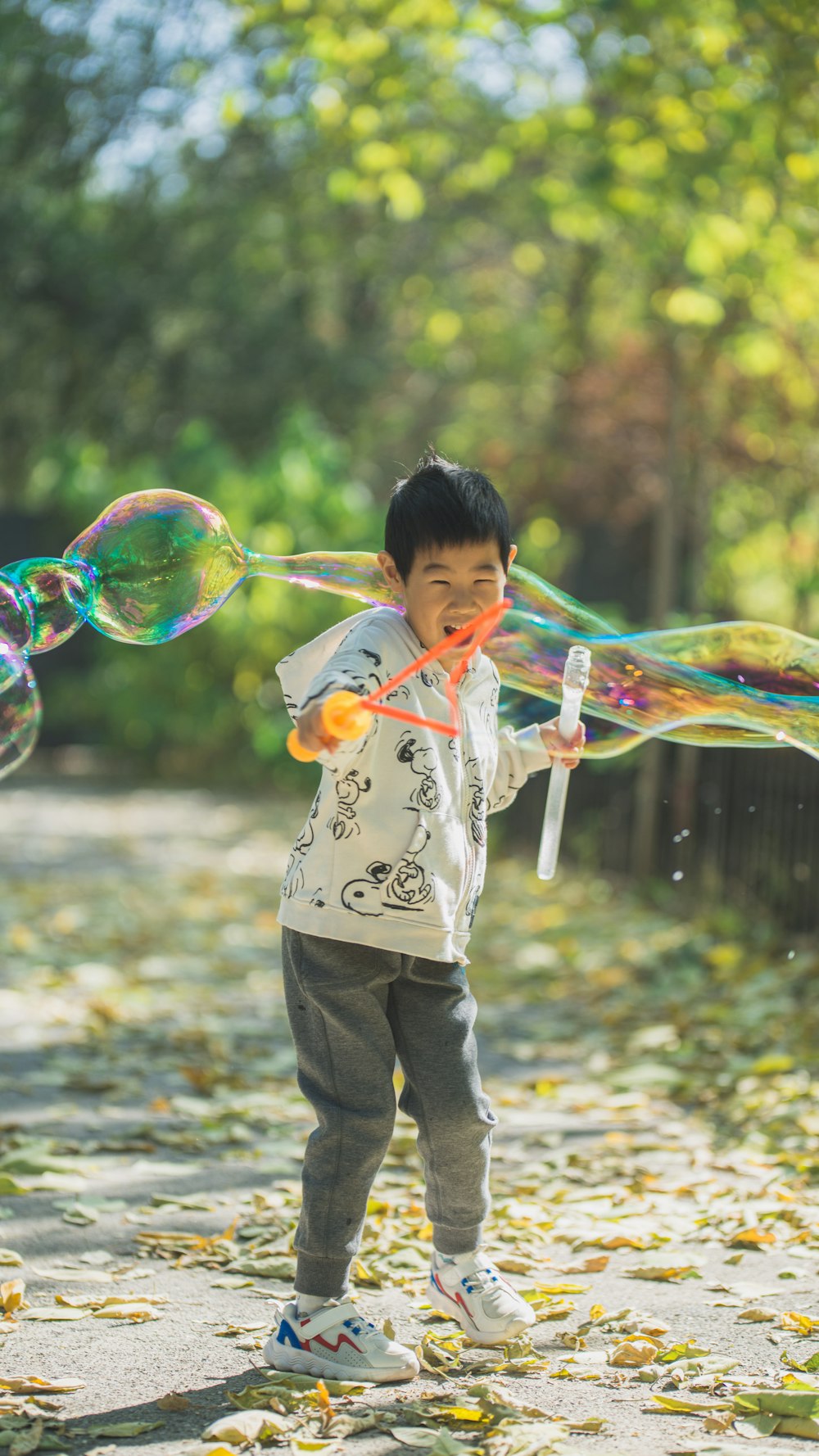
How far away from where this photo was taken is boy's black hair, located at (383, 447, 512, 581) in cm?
251

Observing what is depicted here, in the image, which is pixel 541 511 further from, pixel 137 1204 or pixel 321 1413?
pixel 321 1413

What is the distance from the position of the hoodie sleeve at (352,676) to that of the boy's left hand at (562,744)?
0.41 meters

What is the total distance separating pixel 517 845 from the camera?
9609 millimetres

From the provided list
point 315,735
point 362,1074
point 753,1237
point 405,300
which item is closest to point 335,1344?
point 362,1074

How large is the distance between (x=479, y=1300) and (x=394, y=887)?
745mm

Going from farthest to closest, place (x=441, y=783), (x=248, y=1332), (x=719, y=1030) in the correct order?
(x=719, y=1030) < (x=248, y=1332) < (x=441, y=783)

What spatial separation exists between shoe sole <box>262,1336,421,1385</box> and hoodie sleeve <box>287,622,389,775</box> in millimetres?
947

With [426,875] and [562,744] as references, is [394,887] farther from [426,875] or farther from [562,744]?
[562,744]

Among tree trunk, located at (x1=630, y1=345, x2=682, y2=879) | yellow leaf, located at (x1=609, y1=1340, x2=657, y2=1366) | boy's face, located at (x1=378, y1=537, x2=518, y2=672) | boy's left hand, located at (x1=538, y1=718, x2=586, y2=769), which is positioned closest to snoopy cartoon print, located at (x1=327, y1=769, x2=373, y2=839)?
boy's face, located at (x1=378, y1=537, x2=518, y2=672)

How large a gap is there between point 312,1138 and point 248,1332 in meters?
0.42

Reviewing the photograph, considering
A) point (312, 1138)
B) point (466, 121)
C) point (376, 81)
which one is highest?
point (466, 121)

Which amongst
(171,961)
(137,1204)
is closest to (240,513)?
(171,961)

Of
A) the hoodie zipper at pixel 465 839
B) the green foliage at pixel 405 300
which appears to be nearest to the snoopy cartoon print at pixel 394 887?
the hoodie zipper at pixel 465 839

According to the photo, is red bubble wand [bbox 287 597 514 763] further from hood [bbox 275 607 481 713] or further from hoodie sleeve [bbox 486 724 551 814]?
hoodie sleeve [bbox 486 724 551 814]
